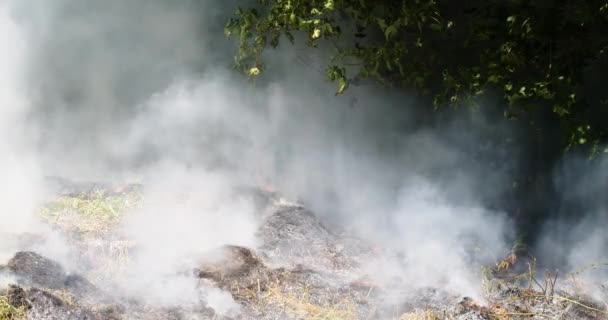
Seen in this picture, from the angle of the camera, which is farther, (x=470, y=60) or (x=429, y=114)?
(x=429, y=114)

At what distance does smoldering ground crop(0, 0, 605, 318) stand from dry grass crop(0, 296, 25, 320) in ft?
6.22

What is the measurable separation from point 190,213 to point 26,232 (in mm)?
1616

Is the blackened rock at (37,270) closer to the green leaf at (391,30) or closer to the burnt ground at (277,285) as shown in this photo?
the burnt ground at (277,285)

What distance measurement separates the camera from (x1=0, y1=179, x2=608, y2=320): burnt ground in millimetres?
4629

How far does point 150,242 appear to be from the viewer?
6027 mm

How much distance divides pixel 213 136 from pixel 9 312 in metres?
3.99

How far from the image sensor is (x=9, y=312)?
418 cm

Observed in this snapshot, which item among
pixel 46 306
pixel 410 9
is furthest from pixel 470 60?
pixel 46 306

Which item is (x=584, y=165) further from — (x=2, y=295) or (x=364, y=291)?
(x=2, y=295)

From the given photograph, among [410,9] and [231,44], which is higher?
[231,44]

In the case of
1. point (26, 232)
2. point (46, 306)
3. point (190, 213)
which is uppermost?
point (190, 213)

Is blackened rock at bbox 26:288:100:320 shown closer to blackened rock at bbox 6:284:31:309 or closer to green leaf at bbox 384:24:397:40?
blackened rock at bbox 6:284:31:309

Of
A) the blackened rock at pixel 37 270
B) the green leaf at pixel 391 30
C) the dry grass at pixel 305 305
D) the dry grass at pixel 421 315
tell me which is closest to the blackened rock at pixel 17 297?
the blackened rock at pixel 37 270

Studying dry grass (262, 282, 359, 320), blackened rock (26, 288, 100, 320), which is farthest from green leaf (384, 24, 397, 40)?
blackened rock (26, 288, 100, 320)
